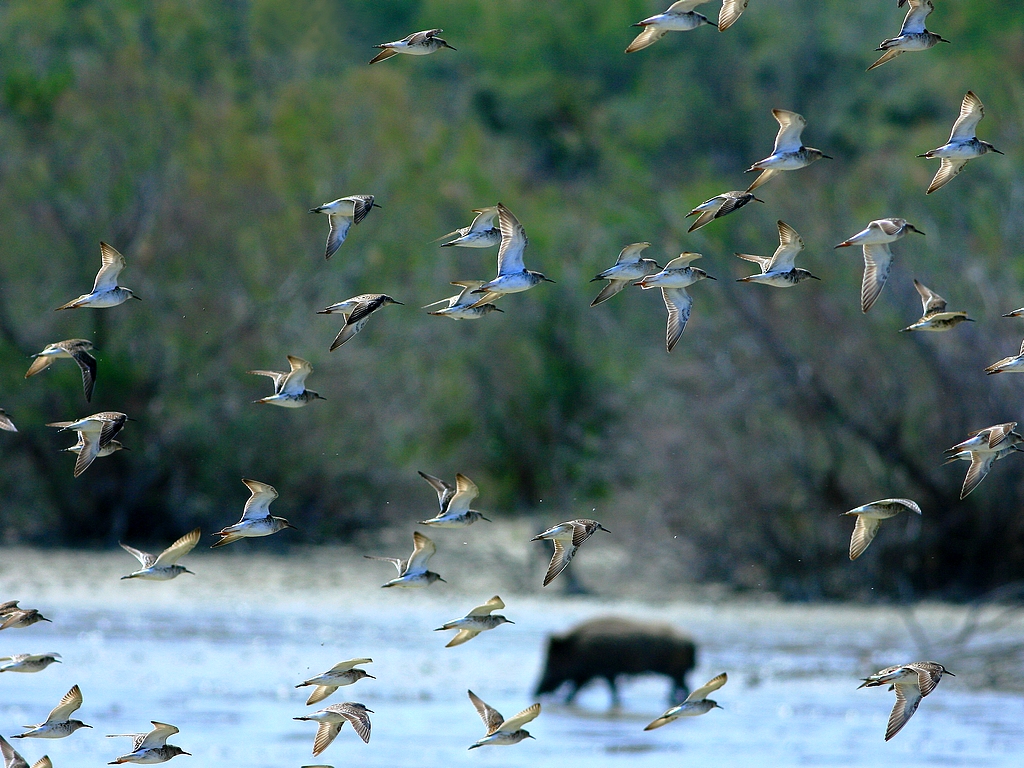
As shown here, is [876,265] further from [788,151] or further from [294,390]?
[294,390]

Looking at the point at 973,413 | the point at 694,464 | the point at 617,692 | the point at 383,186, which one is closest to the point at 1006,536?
the point at 973,413

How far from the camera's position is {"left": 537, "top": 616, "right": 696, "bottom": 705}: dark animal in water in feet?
65.1

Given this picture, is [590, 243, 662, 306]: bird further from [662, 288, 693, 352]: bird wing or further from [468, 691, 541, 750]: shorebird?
[468, 691, 541, 750]: shorebird

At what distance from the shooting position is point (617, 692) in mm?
20812

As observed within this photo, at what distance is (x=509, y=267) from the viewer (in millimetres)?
11789

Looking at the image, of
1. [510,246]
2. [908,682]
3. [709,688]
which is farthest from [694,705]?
[510,246]

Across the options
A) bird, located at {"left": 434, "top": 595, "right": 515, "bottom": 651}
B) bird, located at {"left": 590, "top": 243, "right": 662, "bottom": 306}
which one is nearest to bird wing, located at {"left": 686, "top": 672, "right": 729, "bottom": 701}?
bird, located at {"left": 434, "top": 595, "right": 515, "bottom": 651}

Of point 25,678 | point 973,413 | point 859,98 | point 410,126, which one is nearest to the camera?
point 25,678

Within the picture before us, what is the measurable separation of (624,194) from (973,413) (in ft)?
29.0

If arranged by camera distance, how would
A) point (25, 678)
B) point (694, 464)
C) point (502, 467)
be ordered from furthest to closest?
point (502, 467)
point (694, 464)
point (25, 678)

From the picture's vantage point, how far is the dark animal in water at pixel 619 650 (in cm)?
1983

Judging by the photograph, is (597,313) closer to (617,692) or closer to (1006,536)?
(1006,536)

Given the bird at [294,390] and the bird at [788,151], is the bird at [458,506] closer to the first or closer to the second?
the bird at [294,390]

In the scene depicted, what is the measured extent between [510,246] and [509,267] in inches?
6.0
